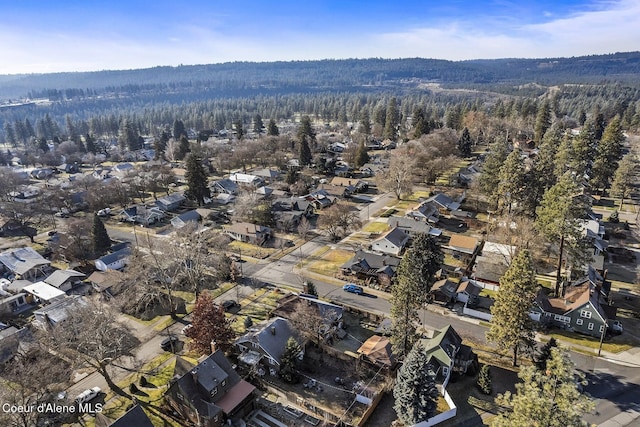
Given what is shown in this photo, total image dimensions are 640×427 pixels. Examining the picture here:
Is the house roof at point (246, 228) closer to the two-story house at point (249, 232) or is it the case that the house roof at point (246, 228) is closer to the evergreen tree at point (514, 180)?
the two-story house at point (249, 232)

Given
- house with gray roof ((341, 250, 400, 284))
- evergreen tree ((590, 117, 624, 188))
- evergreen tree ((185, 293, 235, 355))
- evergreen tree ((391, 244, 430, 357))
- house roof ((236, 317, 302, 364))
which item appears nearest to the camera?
evergreen tree ((391, 244, 430, 357))

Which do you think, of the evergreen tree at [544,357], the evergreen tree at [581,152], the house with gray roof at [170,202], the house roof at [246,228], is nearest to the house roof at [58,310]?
the house roof at [246,228]

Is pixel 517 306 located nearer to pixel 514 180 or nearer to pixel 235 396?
pixel 235 396

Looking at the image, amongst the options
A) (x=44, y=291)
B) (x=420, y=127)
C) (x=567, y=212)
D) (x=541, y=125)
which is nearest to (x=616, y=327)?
(x=567, y=212)

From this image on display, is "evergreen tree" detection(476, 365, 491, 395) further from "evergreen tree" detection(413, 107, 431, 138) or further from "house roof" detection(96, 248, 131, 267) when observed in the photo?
"evergreen tree" detection(413, 107, 431, 138)

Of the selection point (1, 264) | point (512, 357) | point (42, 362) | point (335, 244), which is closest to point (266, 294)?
point (335, 244)

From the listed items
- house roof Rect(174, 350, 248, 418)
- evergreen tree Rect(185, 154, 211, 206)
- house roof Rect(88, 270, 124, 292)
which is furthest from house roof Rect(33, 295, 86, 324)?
evergreen tree Rect(185, 154, 211, 206)
